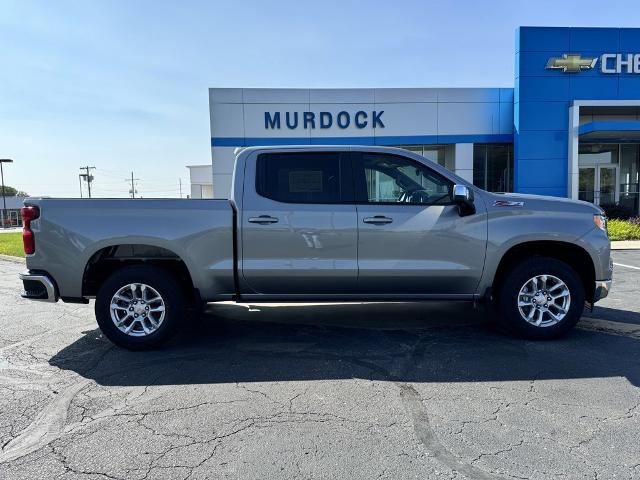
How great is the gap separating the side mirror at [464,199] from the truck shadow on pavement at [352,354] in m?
1.41

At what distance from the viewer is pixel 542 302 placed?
5.06m

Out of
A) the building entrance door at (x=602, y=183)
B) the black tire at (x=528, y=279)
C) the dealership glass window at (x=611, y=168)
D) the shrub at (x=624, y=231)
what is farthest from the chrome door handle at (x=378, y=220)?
the building entrance door at (x=602, y=183)

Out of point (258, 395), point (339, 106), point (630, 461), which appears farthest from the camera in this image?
point (339, 106)

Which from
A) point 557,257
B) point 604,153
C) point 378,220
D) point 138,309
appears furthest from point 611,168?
point 138,309

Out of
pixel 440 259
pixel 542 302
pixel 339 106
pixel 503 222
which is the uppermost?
pixel 339 106

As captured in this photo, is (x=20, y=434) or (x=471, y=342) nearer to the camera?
(x=20, y=434)

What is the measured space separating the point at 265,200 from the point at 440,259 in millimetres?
1914

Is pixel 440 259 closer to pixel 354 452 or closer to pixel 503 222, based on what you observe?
pixel 503 222

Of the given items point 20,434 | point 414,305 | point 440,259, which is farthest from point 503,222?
point 20,434

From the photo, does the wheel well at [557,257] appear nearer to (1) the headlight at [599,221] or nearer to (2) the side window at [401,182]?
(1) the headlight at [599,221]

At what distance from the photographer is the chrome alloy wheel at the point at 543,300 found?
16.6 feet

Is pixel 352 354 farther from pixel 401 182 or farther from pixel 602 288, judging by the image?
pixel 602 288

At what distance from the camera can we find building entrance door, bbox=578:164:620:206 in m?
21.1

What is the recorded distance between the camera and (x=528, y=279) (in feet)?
16.5
